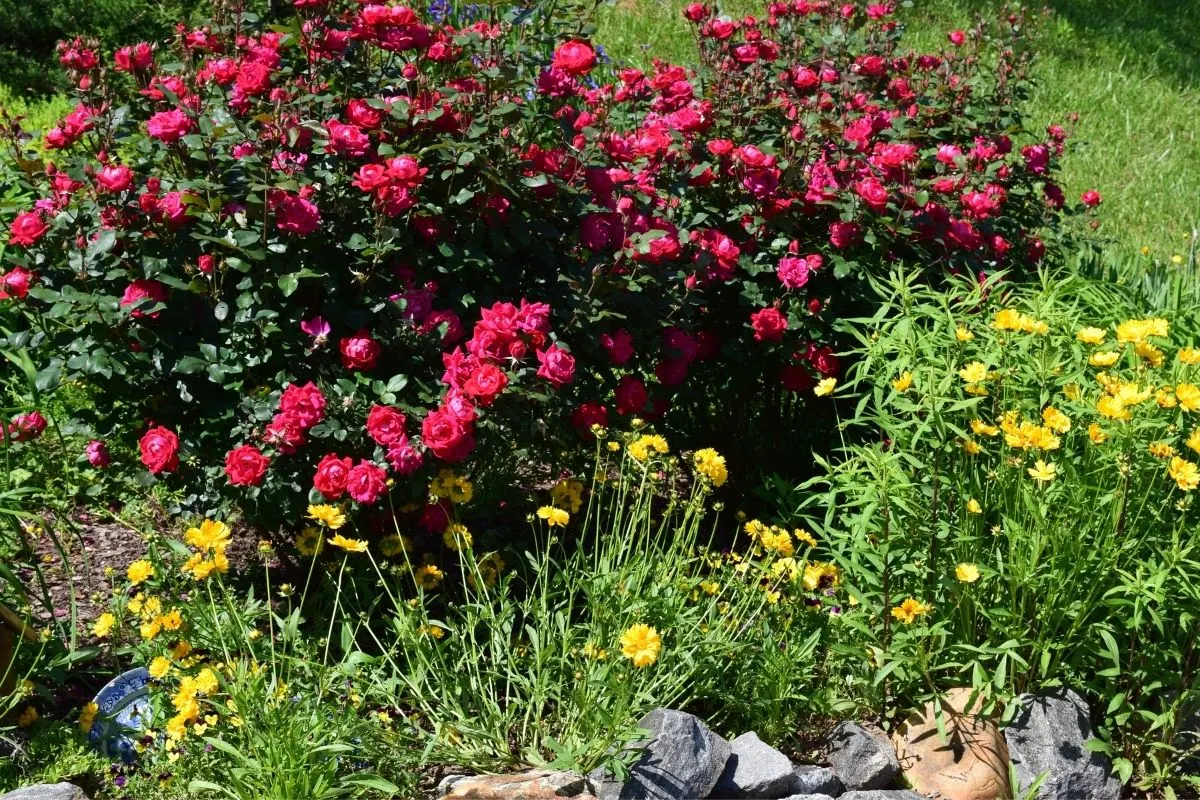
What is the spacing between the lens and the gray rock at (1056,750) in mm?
2881

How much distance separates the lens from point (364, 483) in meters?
2.75

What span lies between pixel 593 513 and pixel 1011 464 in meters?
1.35

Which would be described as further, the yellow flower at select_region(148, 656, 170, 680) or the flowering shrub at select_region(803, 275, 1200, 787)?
the flowering shrub at select_region(803, 275, 1200, 787)

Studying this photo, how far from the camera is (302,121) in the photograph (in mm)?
3018

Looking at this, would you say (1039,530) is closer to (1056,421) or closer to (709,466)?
(1056,421)

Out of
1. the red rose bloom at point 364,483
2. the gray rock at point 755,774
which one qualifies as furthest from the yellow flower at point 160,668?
the gray rock at point 755,774

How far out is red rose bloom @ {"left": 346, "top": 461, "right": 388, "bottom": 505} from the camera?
Answer: 2746 mm

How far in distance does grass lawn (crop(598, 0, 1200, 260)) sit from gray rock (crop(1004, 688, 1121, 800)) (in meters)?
4.00

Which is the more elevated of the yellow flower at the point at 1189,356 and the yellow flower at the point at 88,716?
the yellow flower at the point at 1189,356

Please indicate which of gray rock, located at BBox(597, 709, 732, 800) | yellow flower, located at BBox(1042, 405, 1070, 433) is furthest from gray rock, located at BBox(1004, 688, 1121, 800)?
gray rock, located at BBox(597, 709, 732, 800)

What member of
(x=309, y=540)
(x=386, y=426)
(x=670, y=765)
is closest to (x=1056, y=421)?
(x=670, y=765)

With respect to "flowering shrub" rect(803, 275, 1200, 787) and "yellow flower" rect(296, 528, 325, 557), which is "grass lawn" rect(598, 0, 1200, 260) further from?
"yellow flower" rect(296, 528, 325, 557)

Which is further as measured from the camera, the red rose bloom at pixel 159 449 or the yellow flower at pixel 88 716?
the red rose bloom at pixel 159 449

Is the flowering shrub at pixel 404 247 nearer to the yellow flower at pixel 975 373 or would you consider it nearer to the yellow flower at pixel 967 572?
the yellow flower at pixel 975 373
